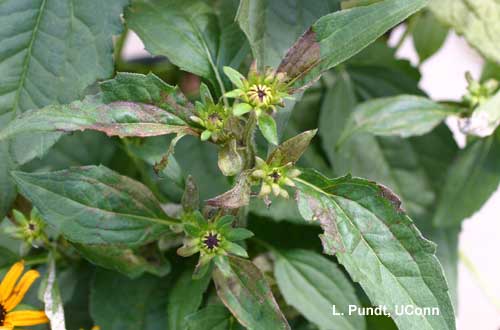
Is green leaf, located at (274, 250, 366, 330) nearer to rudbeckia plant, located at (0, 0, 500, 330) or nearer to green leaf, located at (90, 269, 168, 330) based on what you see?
rudbeckia plant, located at (0, 0, 500, 330)

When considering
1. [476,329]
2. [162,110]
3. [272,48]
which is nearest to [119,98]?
[162,110]

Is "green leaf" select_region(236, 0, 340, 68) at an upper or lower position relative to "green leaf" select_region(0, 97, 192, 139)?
upper

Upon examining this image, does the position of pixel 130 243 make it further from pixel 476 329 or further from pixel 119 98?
pixel 476 329

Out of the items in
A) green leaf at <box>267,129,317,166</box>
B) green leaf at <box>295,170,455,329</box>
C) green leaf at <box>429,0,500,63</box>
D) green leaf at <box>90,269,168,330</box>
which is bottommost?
green leaf at <box>90,269,168,330</box>

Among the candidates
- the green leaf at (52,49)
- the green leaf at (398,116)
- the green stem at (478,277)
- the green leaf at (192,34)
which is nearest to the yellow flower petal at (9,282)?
the green leaf at (52,49)

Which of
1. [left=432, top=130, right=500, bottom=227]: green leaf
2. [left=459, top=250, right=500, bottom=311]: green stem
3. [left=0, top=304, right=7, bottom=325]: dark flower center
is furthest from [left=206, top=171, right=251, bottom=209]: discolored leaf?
[left=459, top=250, right=500, bottom=311]: green stem

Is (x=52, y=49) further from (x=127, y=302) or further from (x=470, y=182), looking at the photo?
(x=470, y=182)

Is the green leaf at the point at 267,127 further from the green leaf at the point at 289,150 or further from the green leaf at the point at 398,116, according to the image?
the green leaf at the point at 398,116
